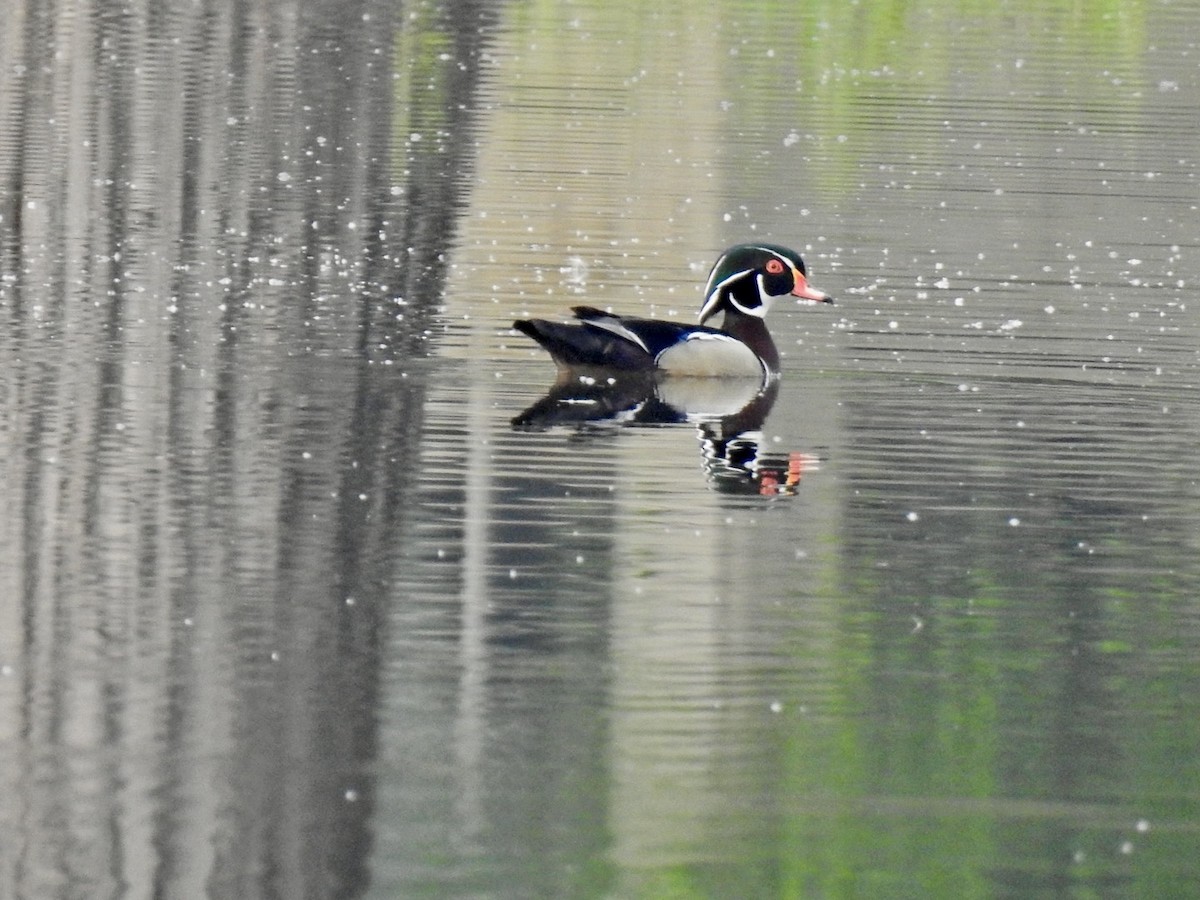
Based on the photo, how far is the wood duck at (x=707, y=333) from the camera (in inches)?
542

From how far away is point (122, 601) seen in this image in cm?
895

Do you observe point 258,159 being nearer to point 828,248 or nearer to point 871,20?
point 828,248

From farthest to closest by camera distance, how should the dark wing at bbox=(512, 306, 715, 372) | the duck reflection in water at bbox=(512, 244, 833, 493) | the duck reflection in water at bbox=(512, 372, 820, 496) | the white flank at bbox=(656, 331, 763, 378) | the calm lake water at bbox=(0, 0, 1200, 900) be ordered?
1. the white flank at bbox=(656, 331, 763, 378)
2. the dark wing at bbox=(512, 306, 715, 372)
3. the duck reflection in water at bbox=(512, 244, 833, 493)
4. the duck reflection in water at bbox=(512, 372, 820, 496)
5. the calm lake water at bbox=(0, 0, 1200, 900)

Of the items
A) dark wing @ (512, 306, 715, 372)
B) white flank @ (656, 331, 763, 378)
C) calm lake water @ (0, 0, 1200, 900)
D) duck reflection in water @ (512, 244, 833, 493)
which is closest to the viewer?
calm lake water @ (0, 0, 1200, 900)

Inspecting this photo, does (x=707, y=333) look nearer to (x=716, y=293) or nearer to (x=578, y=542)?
(x=716, y=293)

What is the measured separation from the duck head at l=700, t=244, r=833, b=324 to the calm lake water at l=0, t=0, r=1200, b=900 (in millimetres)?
516

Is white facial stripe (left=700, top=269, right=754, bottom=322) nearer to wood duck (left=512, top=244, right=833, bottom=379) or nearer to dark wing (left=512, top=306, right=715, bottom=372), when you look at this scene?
wood duck (left=512, top=244, right=833, bottom=379)

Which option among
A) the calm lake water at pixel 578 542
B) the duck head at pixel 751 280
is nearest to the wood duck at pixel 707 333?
the duck head at pixel 751 280

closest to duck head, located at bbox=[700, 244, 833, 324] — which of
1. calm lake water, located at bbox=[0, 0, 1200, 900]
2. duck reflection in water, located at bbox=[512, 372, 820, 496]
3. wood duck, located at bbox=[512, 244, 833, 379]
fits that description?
wood duck, located at bbox=[512, 244, 833, 379]

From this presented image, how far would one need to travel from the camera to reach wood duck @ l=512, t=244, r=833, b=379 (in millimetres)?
13766

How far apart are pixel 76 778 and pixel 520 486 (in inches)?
167

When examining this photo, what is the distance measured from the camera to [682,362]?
14102mm

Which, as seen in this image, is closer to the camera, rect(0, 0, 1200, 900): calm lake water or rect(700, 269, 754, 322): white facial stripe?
rect(0, 0, 1200, 900): calm lake water

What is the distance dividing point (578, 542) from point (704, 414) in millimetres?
3390
